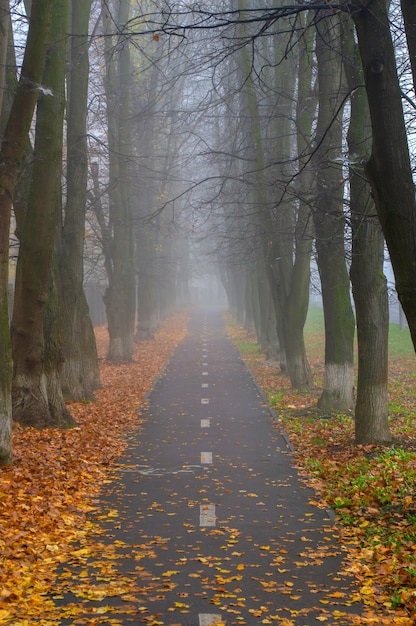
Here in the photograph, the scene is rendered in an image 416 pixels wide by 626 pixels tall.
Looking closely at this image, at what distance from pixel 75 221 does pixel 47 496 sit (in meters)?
10.1

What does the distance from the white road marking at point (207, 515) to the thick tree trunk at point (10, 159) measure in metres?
2.64

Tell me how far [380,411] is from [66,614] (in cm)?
772

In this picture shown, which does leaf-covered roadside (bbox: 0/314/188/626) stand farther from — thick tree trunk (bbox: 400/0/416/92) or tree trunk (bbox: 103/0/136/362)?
tree trunk (bbox: 103/0/136/362)

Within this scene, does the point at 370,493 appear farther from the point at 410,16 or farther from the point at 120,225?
the point at 120,225

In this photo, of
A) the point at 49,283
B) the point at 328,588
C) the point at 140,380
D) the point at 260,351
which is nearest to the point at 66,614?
the point at 328,588

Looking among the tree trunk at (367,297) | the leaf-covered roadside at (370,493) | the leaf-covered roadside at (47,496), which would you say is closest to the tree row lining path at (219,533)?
the leaf-covered roadside at (370,493)

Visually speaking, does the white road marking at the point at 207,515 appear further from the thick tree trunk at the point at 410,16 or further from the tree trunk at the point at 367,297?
the thick tree trunk at the point at 410,16

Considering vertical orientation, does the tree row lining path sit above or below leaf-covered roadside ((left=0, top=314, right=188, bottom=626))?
below

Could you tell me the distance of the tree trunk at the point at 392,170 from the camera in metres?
7.07

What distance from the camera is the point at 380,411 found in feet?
40.6

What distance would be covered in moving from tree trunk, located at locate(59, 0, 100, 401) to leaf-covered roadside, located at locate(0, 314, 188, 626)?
1.04m

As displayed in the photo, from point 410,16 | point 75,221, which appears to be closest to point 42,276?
point 75,221

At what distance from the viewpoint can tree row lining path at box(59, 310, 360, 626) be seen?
19.4 feet

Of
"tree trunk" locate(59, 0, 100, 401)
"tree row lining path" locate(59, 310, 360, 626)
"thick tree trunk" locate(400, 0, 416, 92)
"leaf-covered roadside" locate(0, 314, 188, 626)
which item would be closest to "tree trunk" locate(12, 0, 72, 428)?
"leaf-covered roadside" locate(0, 314, 188, 626)
